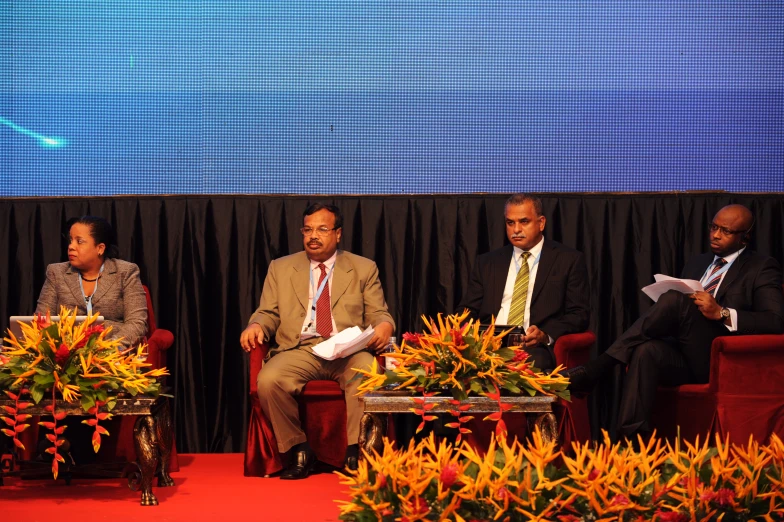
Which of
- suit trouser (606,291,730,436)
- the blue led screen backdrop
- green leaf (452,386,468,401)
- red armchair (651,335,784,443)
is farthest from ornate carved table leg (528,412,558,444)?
the blue led screen backdrop

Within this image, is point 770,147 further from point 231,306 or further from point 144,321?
point 144,321

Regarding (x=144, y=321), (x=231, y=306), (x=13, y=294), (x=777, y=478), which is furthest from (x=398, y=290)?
(x=777, y=478)

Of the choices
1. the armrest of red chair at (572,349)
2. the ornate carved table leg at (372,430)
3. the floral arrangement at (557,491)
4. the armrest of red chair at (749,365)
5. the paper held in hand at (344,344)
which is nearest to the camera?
the floral arrangement at (557,491)

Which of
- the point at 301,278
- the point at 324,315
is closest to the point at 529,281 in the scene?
the point at 324,315

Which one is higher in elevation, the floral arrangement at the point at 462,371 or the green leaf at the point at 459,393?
the floral arrangement at the point at 462,371

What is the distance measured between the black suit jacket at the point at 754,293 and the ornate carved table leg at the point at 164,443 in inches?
97.4

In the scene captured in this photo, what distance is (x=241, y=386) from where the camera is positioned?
5.34 metres

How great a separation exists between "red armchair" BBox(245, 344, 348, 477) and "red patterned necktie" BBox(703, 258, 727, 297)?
1.76 meters

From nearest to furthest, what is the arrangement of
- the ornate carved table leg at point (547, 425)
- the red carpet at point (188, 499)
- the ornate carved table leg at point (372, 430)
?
1. the red carpet at point (188, 499)
2. the ornate carved table leg at point (547, 425)
3. the ornate carved table leg at point (372, 430)

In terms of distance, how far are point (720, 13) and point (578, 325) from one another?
2.05 meters

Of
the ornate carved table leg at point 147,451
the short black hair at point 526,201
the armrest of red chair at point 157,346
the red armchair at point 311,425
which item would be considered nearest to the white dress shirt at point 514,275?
the short black hair at point 526,201

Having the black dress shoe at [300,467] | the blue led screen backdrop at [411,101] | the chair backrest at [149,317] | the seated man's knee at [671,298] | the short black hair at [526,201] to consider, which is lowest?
the black dress shoe at [300,467]

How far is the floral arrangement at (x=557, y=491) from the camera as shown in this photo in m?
2.06

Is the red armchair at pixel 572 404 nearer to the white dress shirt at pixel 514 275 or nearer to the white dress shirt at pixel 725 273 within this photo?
the white dress shirt at pixel 514 275
